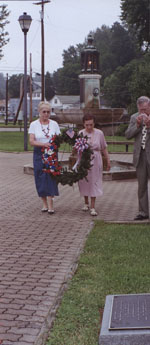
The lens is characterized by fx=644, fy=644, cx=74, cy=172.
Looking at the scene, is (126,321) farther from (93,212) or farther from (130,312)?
(93,212)

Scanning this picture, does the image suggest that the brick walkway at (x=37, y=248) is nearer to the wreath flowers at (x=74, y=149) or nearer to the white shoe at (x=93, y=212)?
the white shoe at (x=93, y=212)

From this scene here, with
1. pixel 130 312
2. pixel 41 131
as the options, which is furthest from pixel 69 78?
pixel 130 312

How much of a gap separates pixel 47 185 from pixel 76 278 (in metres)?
4.39

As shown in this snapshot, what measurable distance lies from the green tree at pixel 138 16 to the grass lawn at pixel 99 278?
37.5 metres

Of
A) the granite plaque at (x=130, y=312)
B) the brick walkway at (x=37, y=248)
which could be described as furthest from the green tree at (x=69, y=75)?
the granite plaque at (x=130, y=312)

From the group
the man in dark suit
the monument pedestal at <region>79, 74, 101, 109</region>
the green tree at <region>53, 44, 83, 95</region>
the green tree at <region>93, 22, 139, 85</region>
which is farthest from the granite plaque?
the green tree at <region>53, 44, 83, 95</region>

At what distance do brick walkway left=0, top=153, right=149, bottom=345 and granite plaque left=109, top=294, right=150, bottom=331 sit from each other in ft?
1.61

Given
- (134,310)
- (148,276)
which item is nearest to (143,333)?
(134,310)

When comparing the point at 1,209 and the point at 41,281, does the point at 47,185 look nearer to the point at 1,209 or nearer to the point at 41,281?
the point at 1,209

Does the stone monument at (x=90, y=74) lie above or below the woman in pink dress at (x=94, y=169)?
above

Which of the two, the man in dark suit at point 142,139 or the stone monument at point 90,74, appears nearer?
the man in dark suit at point 142,139

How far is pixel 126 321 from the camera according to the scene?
178 inches

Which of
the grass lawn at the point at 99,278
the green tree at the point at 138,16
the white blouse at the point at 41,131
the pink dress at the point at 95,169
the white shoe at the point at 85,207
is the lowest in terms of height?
the white shoe at the point at 85,207

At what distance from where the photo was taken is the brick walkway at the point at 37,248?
489 cm
